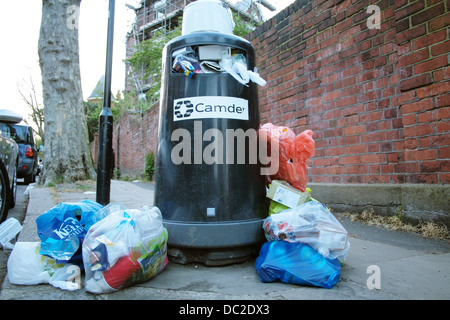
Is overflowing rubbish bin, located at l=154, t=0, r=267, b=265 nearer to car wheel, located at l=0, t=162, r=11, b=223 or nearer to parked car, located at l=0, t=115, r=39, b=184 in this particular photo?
car wheel, located at l=0, t=162, r=11, b=223

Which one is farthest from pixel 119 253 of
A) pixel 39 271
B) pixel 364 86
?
pixel 364 86

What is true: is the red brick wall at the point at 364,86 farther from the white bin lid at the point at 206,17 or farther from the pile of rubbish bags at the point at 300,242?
the white bin lid at the point at 206,17

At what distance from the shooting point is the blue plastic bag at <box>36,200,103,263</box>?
1.50 meters

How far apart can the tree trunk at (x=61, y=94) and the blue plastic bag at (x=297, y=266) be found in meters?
5.06

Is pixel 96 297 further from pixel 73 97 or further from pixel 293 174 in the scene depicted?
pixel 73 97

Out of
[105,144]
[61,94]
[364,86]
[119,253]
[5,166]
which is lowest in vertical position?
[119,253]

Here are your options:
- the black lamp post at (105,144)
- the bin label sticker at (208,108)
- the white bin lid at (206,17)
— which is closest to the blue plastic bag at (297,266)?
the bin label sticker at (208,108)

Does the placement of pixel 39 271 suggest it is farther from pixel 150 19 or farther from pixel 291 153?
pixel 150 19

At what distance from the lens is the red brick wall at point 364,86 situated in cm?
240

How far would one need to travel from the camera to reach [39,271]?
1.52m

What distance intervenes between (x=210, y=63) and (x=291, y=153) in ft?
2.50

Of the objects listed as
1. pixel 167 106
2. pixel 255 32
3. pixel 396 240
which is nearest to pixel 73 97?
pixel 255 32

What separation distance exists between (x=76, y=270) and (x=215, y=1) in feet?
5.80

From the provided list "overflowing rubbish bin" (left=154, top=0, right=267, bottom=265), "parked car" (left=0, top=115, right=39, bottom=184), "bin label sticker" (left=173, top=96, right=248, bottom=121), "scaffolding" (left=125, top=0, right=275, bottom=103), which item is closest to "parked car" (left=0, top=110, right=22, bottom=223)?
"overflowing rubbish bin" (left=154, top=0, right=267, bottom=265)
